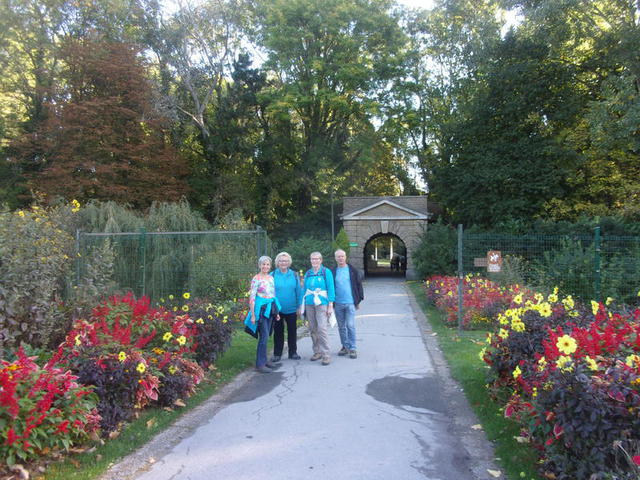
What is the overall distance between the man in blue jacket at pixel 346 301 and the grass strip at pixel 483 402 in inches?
61.4

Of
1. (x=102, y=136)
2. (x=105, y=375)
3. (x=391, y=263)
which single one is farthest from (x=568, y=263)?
(x=391, y=263)

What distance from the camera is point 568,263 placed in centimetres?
1162

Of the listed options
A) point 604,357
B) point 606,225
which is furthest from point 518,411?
point 606,225

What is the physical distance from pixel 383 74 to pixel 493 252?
69.9 feet

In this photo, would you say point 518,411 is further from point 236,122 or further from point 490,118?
point 236,122

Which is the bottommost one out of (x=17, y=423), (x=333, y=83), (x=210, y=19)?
(x=17, y=423)

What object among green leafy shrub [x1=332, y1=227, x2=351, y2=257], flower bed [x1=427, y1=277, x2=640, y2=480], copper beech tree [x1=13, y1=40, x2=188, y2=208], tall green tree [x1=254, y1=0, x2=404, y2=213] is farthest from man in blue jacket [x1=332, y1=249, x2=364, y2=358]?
tall green tree [x1=254, y1=0, x2=404, y2=213]

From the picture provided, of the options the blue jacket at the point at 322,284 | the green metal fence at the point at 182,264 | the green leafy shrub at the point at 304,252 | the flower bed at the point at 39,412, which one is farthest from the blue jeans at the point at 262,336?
the green leafy shrub at the point at 304,252

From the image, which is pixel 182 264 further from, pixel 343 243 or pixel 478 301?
pixel 343 243

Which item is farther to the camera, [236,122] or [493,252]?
[236,122]

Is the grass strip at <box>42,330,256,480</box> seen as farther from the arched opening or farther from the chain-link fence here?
the arched opening

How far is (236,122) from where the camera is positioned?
101ft

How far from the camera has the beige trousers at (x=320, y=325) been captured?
803 centimetres

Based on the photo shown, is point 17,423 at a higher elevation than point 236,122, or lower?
lower
